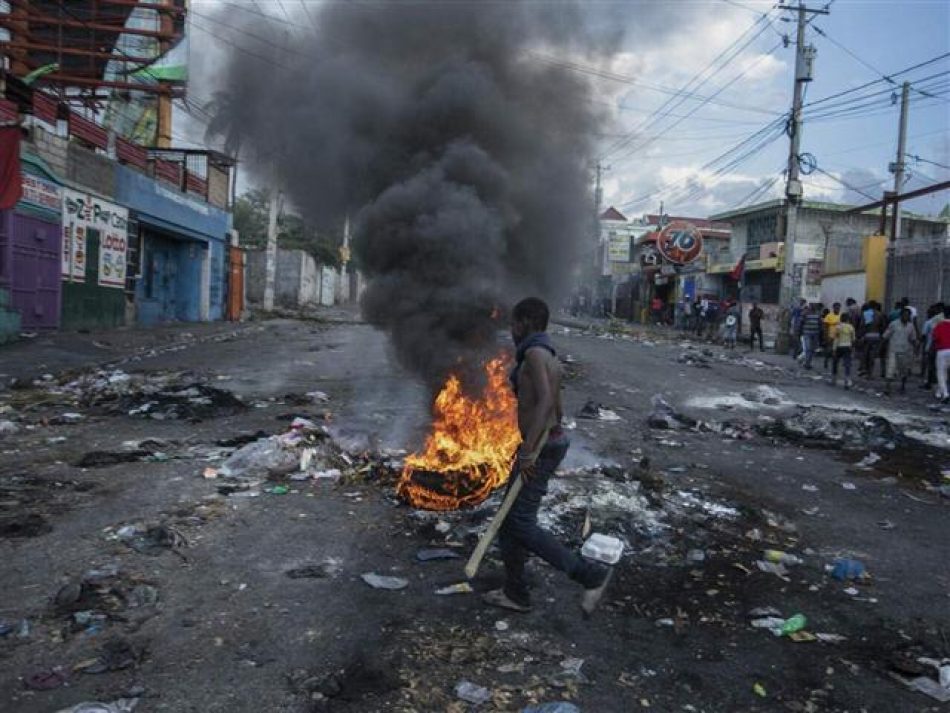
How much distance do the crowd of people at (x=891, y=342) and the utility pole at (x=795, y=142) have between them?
2976 mm

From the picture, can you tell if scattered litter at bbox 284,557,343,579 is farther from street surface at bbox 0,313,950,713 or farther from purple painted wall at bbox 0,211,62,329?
purple painted wall at bbox 0,211,62,329

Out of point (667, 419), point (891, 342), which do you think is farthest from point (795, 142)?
point (667, 419)

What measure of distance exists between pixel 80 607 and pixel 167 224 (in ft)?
62.5

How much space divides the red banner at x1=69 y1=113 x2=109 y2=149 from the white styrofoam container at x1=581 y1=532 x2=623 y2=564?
15811 millimetres

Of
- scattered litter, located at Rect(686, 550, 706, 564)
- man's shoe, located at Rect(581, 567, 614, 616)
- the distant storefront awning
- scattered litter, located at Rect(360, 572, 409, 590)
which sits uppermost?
the distant storefront awning

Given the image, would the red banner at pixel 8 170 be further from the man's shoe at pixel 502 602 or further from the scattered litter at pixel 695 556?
the scattered litter at pixel 695 556

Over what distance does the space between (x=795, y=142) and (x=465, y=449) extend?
18.4 m

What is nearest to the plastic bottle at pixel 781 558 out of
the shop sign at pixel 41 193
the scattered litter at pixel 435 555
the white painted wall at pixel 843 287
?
the scattered litter at pixel 435 555

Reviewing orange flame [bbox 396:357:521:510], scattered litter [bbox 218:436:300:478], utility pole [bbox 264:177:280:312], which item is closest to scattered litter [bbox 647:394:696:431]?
orange flame [bbox 396:357:521:510]

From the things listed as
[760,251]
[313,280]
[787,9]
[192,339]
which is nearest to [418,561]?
[192,339]

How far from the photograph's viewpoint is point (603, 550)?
4.08 meters

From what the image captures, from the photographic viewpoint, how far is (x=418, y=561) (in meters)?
4.21

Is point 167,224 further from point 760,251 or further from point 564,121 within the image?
point 760,251

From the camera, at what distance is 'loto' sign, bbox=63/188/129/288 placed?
1509cm
